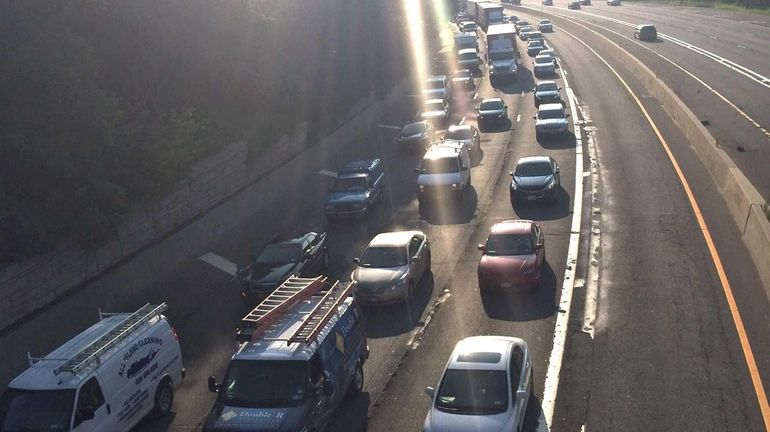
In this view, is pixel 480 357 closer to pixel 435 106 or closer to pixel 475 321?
pixel 475 321

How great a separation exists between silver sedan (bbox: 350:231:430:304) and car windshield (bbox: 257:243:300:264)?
2516 millimetres

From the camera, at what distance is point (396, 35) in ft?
216

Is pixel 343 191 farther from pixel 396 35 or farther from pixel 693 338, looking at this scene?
pixel 396 35

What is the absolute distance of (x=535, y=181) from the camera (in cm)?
2833

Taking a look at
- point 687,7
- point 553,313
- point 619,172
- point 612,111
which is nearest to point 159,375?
point 553,313

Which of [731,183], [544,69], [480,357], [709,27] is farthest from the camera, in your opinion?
[709,27]

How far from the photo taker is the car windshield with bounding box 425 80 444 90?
51.9m

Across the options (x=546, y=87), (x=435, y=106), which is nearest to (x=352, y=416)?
(x=435, y=106)

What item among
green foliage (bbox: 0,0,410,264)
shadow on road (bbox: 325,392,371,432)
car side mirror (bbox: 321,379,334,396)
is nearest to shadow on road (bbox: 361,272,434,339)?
shadow on road (bbox: 325,392,371,432)

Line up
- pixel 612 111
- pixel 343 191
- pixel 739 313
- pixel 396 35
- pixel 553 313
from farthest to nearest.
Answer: pixel 396 35 → pixel 612 111 → pixel 343 191 → pixel 553 313 → pixel 739 313

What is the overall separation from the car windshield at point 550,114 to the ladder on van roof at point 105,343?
27.0 m

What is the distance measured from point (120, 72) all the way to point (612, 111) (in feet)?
93.1

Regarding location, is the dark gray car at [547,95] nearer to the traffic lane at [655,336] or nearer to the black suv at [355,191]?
the traffic lane at [655,336]

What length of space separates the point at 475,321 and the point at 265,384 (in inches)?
279
